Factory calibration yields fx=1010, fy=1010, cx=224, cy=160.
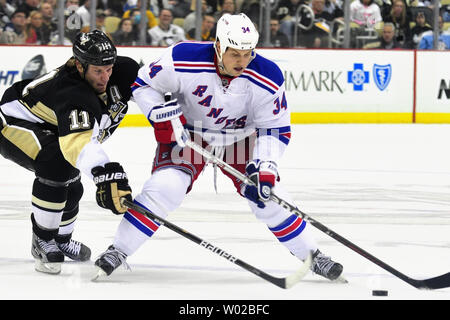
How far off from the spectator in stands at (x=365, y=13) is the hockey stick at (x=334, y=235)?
7.46 m

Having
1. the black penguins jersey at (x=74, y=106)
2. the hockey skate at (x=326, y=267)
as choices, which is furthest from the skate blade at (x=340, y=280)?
the black penguins jersey at (x=74, y=106)

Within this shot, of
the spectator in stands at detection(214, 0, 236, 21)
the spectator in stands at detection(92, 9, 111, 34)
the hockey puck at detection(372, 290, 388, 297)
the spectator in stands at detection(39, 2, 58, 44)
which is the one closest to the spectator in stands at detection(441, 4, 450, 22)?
the spectator in stands at detection(214, 0, 236, 21)

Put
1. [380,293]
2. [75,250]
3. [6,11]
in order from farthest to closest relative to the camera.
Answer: [6,11]
[75,250]
[380,293]

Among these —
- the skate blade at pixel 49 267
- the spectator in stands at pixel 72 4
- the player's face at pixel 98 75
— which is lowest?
the spectator in stands at pixel 72 4

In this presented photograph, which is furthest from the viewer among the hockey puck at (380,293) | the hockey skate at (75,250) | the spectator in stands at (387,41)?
the spectator in stands at (387,41)

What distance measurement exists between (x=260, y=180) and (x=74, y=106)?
2.32 ft

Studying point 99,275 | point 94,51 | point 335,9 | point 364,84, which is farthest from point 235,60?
point 335,9

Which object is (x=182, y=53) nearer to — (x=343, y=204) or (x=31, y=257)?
(x=31, y=257)

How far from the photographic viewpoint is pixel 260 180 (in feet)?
11.7

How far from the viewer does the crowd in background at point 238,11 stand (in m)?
9.81

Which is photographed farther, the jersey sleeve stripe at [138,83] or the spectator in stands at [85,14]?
the spectator in stands at [85,14]

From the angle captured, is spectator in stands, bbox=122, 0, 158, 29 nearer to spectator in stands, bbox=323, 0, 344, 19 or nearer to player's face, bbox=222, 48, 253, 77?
spectator in stands, bbox=323, 0, 344, 19

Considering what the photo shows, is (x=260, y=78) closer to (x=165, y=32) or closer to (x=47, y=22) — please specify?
(x=47, y=22)

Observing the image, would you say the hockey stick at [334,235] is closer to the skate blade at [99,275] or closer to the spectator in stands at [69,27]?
the skate blade at [99,275]
